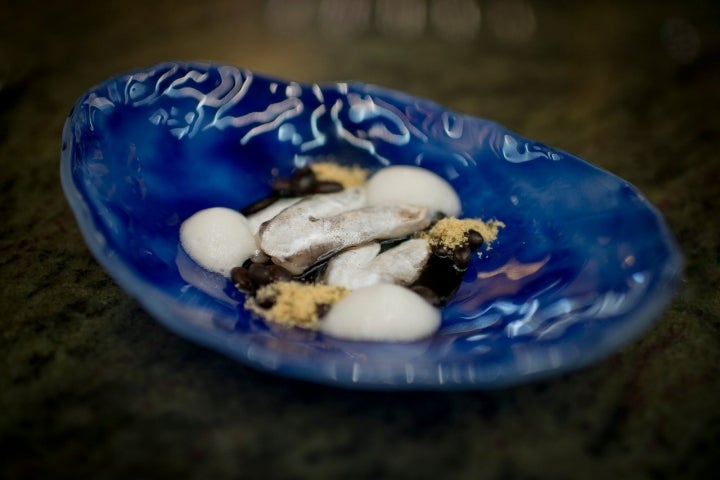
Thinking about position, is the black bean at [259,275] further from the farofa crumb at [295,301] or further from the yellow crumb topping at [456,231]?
the yellow crumb topping at [456,231]

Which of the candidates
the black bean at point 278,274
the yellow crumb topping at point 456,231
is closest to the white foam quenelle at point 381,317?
the black bean at point 278,274

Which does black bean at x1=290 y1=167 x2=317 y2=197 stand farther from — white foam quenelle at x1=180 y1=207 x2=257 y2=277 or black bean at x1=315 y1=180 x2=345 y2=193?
white foam quenelle at x1=180 y1=207 x2=257 y2=277

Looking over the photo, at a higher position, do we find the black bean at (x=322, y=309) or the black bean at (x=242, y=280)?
the black bean at (x=322, y=309)

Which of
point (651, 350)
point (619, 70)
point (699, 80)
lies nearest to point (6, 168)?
point (651, 350)

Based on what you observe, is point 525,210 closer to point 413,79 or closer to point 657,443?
point 657,443

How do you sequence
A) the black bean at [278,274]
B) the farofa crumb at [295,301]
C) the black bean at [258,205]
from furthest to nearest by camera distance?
the black bean at [258,205]
the black bean at [278,274]
the farofa crumb at [295,301]
